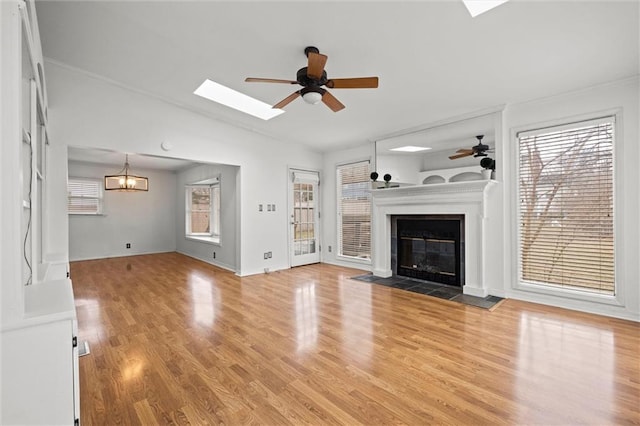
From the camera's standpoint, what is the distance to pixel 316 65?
2.48 m

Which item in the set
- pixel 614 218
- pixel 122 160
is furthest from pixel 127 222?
pixel 614 218

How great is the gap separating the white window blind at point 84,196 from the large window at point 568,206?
9082 mm

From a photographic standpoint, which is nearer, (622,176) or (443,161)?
(622,176)

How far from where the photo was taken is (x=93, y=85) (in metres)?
3.74

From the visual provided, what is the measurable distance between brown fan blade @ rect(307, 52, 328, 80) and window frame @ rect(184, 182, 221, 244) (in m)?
5.11

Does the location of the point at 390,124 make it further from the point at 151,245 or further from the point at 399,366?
the point at 151,245

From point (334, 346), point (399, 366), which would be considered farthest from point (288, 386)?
point (399, 366)

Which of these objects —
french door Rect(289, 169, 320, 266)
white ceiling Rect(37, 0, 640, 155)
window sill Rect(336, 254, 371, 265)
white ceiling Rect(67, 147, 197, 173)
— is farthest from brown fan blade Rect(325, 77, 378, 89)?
white ceiling Rect(67, 147, 197, 173)

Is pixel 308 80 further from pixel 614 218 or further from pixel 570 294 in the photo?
pixel 570 294

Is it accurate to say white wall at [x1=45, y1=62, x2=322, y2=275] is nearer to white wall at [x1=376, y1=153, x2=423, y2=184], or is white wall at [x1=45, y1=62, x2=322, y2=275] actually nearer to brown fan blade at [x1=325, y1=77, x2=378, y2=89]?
white wall at [x1=376, y1=153, x2=423, y2=184]

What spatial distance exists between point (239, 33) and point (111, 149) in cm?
254

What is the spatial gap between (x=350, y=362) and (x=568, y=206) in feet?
10.9

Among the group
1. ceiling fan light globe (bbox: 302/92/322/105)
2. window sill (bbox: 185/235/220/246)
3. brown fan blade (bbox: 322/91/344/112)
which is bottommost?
window sill (bbox: 185/235/220/246)

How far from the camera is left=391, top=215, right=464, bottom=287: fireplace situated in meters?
4.42
